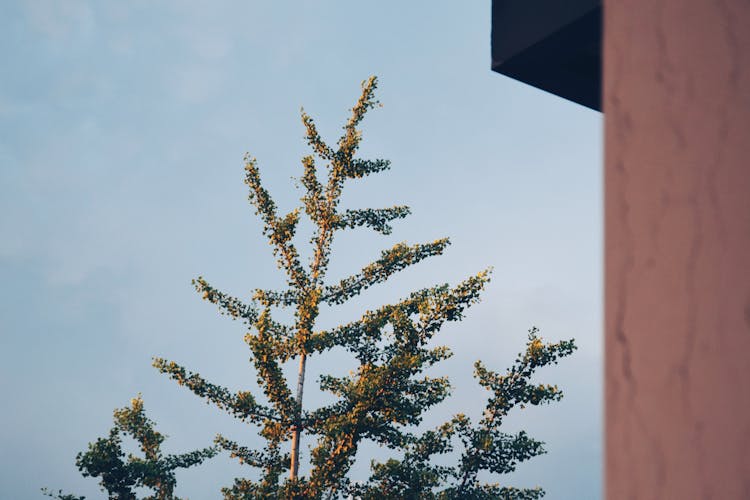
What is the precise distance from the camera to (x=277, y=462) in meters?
13.8

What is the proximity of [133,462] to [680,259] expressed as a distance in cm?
1670

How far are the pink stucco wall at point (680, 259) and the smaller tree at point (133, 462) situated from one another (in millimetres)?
15595

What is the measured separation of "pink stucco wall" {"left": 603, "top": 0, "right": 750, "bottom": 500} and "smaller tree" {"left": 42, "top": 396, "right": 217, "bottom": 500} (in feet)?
51.2

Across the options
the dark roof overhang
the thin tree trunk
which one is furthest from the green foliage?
the dark roof overhang

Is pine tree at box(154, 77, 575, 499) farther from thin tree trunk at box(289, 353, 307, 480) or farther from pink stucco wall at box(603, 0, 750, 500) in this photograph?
pink stucco wall at box(603, 0, 750, 500)

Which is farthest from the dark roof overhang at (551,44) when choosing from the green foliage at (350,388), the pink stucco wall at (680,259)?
the green foliage at (350,388)

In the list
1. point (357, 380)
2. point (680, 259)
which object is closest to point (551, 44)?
point (680, 259)

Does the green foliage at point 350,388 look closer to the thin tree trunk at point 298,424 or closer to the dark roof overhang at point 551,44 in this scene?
the thin tree trunk at point 298,424

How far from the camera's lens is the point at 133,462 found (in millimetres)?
15219

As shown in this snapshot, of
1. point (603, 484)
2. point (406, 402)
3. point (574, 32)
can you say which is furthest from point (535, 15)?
point (406, 402)

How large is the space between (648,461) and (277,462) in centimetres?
1422

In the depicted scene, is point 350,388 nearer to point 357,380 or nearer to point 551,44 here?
point 357,380

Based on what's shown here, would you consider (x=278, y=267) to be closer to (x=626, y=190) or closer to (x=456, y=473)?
(x=456, y=473)

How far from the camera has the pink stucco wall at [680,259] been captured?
0.48m
